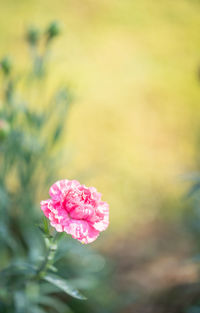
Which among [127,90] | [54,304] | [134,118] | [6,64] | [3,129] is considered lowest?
[54,304]

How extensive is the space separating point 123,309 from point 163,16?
2.51 meters

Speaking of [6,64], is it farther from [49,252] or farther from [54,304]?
[54,304]

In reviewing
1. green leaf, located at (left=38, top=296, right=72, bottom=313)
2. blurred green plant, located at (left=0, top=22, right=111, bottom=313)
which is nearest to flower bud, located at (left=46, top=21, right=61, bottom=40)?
blurred green plant, located at (left=0, top=22, right=111, bottom=313)

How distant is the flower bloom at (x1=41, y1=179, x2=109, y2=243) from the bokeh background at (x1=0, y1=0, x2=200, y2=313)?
0.64m

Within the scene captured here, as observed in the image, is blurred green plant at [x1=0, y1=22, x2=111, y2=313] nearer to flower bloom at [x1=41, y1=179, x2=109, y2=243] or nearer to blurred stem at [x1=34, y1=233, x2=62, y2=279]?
blurred stem at [x1=34, y1=233, x2=62, y2=279]

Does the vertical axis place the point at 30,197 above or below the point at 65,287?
above

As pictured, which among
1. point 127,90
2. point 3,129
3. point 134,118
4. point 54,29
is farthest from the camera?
point 127,90

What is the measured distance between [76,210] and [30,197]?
0.64 metres

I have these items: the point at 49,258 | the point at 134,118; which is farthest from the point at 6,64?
the point at 134,118

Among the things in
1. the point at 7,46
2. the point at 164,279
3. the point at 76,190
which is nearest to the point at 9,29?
the point at 7,46

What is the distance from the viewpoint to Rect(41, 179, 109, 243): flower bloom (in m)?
0.60

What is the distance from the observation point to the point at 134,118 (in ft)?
7.63

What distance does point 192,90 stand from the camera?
258cm

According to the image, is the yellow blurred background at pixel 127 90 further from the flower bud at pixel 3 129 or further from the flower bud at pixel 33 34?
the flower bud at pixel 3 129
